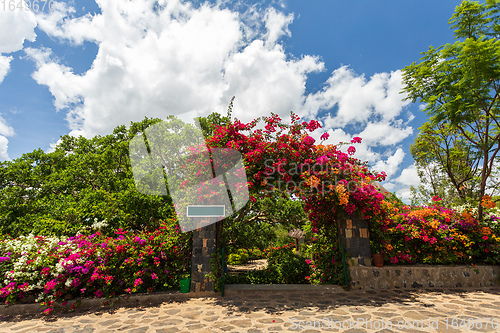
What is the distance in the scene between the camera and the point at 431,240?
6910mm

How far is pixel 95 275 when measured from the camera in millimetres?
5648

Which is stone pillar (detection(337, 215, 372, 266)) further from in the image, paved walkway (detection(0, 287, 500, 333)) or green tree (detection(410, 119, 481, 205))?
green tree (detection(410, 119, 481, 205))

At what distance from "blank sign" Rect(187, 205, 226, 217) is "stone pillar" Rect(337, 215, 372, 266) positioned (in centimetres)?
365

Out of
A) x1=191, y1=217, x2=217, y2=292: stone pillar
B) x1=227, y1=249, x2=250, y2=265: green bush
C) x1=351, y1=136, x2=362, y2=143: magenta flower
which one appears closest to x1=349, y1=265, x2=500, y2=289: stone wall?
x1=351, y1=136, x2=362, y2=143: magenta flower

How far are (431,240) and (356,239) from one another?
84.9 inches

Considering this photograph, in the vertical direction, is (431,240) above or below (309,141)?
below

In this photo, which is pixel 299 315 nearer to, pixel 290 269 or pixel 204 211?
pixel 204 211

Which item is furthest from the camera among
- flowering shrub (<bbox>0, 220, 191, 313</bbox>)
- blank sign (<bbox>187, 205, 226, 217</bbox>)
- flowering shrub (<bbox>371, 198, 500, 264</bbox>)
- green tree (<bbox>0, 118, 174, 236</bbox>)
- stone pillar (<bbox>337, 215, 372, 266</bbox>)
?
green tree (<bbox>0, 118, 174, 236</bbox>)

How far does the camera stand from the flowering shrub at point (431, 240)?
6.94m

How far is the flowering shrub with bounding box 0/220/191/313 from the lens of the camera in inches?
224

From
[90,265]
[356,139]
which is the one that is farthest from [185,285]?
[356,139]

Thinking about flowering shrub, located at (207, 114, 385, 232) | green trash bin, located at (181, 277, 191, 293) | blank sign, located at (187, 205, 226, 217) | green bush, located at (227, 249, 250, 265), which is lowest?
green bush, located at (227, 249, 250, 265)

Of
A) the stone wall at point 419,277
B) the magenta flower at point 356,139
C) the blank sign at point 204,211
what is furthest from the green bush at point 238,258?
the magenta flower at point 356,139

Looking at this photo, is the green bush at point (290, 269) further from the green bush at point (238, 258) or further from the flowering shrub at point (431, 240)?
the green bush at point (238, 258)
